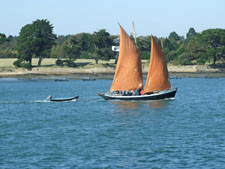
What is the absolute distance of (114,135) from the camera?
164 ft

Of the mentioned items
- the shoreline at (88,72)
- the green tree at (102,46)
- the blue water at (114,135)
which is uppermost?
the green tree at (102,46)

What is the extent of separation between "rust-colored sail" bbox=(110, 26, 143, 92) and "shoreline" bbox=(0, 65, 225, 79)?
295 feet

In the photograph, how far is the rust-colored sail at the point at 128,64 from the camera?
77.5 meters

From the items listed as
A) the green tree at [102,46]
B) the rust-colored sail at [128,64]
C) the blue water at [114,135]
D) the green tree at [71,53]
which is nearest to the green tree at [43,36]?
the green tree at [71,53]

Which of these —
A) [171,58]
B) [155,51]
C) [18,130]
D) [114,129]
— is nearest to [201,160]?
[114,129]

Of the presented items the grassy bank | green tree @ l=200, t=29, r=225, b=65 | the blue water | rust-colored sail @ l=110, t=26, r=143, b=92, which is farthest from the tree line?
rust-colored sail @ l=110, t=26, r=143, b=92

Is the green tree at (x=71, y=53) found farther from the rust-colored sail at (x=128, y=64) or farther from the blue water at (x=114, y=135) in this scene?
the rust-colored sail at (x=128, y=64)

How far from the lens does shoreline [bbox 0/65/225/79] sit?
6663 inches

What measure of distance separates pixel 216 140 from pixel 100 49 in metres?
131

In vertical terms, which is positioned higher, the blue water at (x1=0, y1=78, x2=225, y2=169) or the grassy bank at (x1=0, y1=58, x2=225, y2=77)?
the grassy bank at (x1=0, y1=58, x2=225, y2=77)

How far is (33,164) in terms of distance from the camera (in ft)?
124

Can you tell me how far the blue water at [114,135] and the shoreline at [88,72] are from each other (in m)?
88.9

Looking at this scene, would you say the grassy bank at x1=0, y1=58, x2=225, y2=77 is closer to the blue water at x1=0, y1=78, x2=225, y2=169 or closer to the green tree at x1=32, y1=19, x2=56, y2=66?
the green tree at x1=32, y1=19, x2=56, y2=66

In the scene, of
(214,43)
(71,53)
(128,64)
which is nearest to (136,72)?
(128,64)
